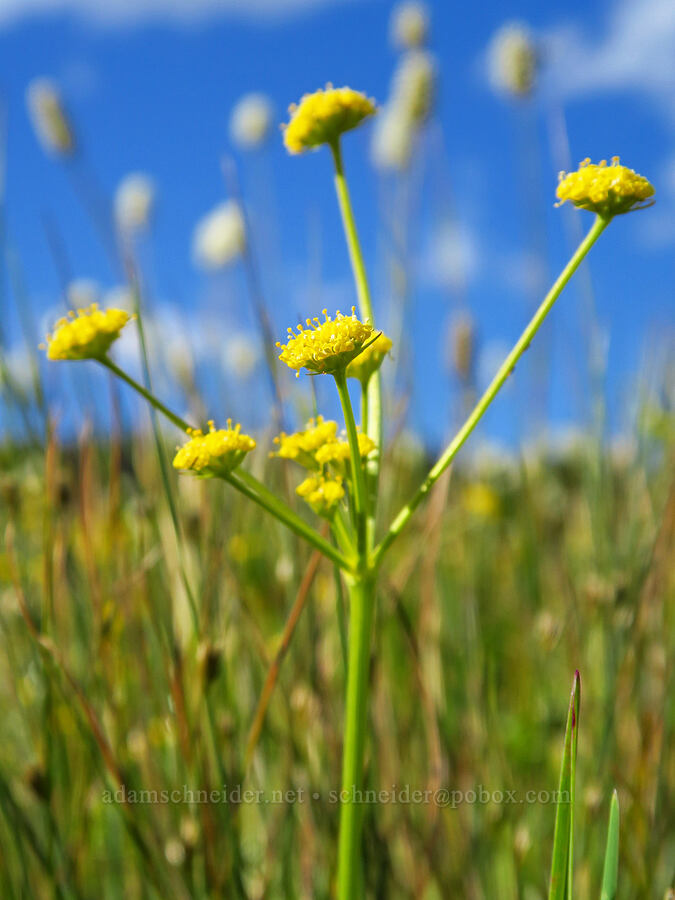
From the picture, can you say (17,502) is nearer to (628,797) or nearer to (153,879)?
(153,879)

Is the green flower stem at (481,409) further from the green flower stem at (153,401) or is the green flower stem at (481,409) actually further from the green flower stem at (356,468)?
the green flower stem at (153,401)

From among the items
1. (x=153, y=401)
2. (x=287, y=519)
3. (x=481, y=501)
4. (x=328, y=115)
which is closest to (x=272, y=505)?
(x=287, y=519)

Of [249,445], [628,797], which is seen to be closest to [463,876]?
[628,797]

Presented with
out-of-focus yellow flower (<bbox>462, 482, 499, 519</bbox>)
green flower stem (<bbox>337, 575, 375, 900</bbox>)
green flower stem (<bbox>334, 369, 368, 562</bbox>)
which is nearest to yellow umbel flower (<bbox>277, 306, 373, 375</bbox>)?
green flower stem (<bbox>334, 369, 368, 562</bbox>)

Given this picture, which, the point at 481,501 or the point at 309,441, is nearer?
the point at 309,441

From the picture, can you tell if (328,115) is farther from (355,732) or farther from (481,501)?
(481,501)

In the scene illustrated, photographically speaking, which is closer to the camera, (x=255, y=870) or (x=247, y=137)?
(x=255, y=870)
